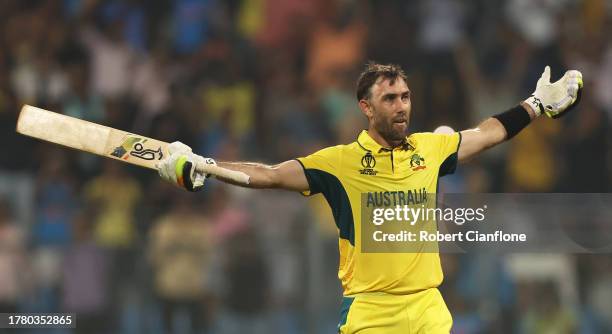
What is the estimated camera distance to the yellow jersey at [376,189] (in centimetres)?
639

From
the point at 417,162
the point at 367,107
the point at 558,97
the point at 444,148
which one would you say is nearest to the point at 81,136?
the point at 367,107

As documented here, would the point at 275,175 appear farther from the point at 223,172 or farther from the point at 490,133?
the point at 490,133

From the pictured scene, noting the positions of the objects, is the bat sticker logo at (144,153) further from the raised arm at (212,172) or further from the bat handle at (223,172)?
the bat handle at (223,172)

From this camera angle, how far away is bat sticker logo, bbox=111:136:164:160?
682 centimetres

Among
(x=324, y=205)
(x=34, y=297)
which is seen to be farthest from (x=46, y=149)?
(x=324, y=205)

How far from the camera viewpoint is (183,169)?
6301 millimetres

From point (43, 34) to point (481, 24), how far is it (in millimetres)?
4530

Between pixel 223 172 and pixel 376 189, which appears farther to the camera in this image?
pixel 376 189

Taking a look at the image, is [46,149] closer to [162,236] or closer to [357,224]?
[162,236]

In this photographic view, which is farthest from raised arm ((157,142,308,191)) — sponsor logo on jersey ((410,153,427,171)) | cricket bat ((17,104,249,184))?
sponsor logo on jersey ((410,153,427,171))

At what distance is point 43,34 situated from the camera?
1244cm

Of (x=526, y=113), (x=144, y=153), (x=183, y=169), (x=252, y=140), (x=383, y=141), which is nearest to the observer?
(x=183, y=169)

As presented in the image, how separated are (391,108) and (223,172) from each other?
967 mm

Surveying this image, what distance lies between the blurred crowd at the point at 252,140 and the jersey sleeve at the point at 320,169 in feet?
10.9
